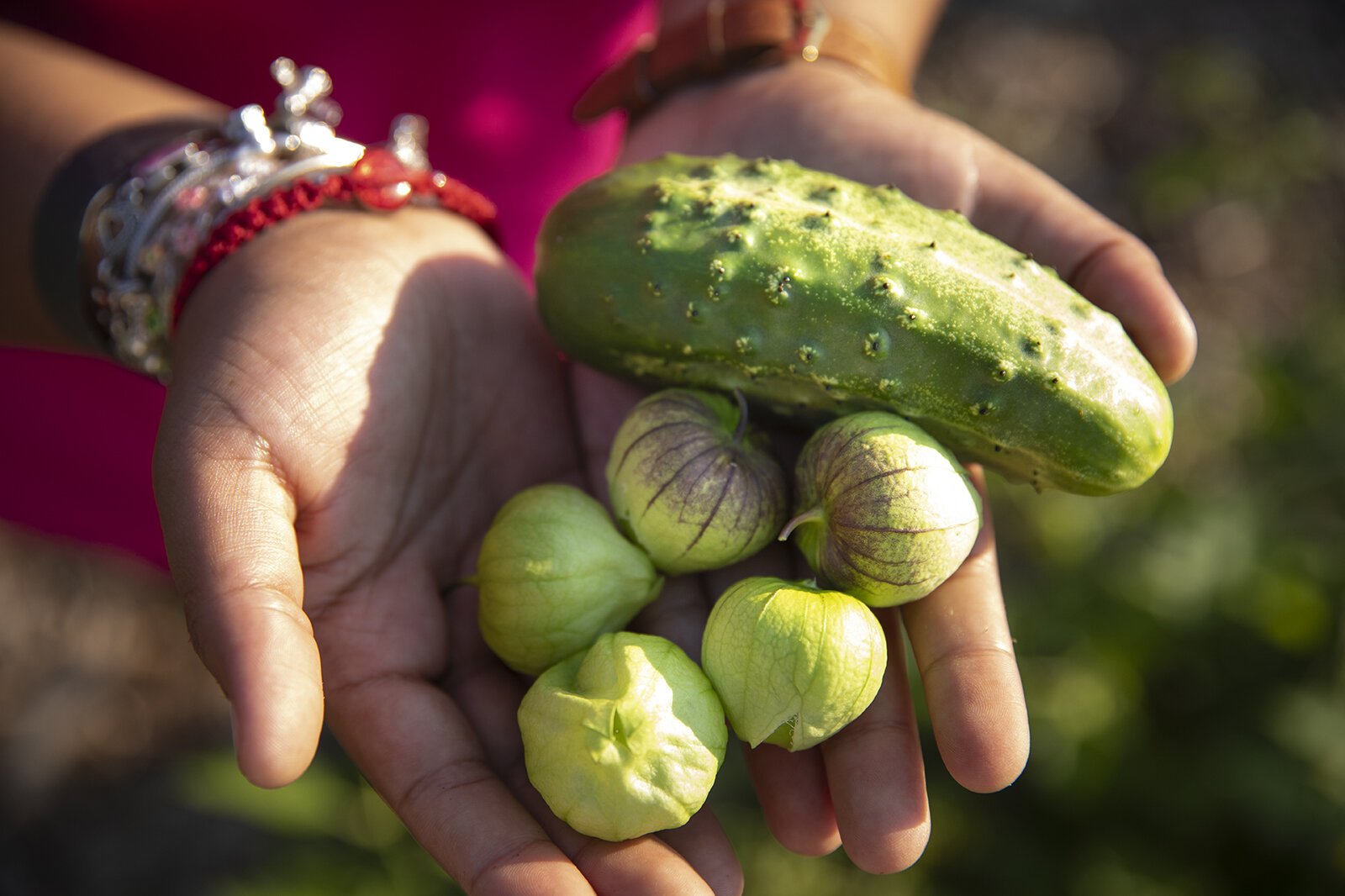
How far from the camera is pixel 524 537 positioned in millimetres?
3277

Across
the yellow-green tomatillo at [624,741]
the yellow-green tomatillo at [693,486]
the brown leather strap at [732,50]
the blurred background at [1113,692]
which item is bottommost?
the blurred background at [1113,692]

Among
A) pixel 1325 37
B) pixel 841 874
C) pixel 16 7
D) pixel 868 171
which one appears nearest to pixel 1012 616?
pixel 841 874

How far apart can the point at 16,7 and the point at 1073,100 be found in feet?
22.5

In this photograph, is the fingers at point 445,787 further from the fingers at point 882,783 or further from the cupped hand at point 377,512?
the fingers at point 882,783

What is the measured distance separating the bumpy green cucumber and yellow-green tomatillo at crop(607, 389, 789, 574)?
224 millimetres

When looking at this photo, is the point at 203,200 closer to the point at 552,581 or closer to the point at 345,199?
the point at 345,199

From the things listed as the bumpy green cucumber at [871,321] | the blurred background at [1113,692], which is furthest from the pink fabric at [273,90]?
the blurred background at [1113,692]

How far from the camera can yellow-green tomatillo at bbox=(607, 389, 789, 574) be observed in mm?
3328

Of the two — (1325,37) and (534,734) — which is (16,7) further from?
(1325,37)

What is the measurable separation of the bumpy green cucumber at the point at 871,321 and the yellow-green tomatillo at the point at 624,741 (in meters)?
1.06

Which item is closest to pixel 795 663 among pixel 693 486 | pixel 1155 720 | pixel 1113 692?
pixel 693 486

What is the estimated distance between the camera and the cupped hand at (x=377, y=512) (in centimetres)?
268

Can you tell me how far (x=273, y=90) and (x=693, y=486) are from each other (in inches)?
105

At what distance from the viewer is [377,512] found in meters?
3.32
